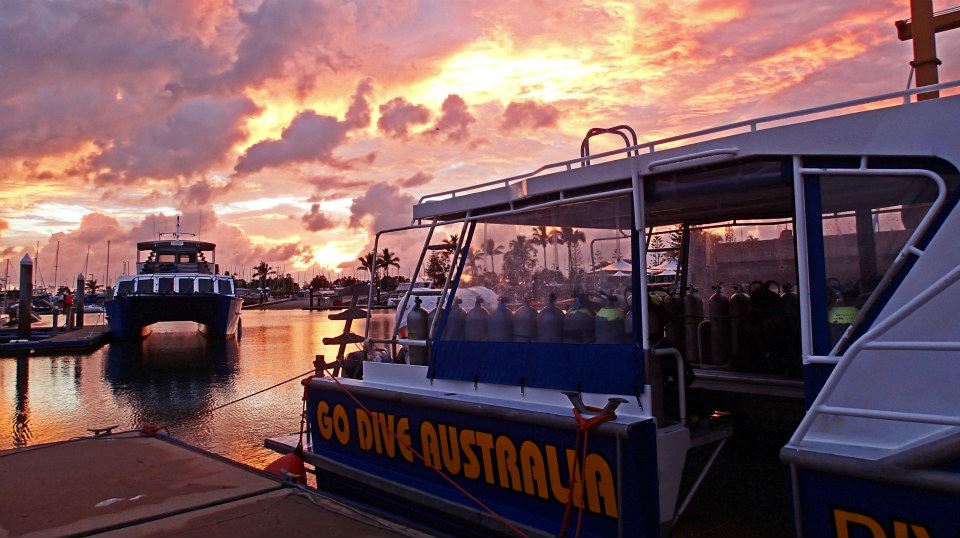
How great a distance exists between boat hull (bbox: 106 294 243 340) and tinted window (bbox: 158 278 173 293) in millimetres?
1182

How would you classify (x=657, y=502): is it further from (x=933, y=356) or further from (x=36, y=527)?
(x=36, y=527)

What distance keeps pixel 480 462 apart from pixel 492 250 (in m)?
1.74

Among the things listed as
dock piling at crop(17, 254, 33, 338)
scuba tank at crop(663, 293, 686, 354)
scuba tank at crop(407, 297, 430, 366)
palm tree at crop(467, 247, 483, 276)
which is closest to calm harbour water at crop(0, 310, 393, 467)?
scuba tank at crop(407, 297, 430, 366)

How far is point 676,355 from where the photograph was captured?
15.0 feet

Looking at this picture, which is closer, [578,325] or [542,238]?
[578,325]

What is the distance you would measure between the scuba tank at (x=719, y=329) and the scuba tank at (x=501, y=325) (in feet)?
8.98

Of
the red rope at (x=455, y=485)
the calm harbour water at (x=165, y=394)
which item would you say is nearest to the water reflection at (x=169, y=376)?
the calm harbour water at (x=165, y=394)

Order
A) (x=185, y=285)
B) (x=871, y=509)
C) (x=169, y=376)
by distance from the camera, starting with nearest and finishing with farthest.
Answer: (x=871, y=509)
(x=169, y=376)
(x=185, y=285)

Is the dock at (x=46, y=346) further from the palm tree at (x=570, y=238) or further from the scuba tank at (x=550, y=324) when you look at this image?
the palm tree at (x=570, y=238)

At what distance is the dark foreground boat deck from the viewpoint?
4.70 m

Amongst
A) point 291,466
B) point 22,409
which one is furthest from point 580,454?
point 22,409

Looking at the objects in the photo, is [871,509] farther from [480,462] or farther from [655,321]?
[480,462]

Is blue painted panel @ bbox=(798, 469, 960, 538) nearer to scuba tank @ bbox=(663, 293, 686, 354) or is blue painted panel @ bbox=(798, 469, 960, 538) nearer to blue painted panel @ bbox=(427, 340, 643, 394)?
blue painted panel @ bbox=(427, 340, 643, 394)

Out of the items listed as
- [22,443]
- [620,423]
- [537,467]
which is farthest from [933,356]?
[22,443]
